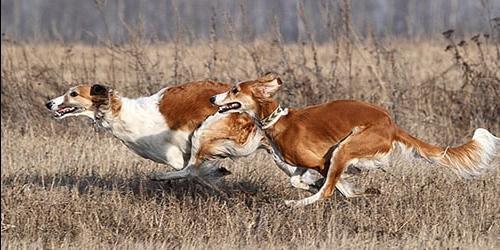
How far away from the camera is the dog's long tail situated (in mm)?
9148

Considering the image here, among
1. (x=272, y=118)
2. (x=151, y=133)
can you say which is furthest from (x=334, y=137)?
(x=151, y=133)

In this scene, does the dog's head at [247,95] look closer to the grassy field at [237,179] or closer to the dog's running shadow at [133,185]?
the grassy field at [237,179]

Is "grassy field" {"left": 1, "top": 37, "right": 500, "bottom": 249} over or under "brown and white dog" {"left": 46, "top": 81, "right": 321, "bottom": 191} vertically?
under

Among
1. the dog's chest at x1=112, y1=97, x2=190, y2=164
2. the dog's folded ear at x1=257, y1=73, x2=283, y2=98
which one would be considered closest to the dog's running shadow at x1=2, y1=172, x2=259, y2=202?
the dog's chest at x1=112, y1=97, x2=190, y2=164

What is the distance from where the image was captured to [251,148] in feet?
32.0

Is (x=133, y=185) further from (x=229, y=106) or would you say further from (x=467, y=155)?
(x=467, y=155)

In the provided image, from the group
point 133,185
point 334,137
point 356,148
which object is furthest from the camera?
point 133,185

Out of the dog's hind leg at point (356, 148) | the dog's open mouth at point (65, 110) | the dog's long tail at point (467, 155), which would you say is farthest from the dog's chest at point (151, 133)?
the dog's long tail at point (467, 155)

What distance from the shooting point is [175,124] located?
32.4 feet

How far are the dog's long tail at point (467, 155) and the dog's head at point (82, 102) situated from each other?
279 cm

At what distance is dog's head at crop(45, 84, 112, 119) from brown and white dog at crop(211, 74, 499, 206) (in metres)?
1.28

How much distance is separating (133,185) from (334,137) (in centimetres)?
245

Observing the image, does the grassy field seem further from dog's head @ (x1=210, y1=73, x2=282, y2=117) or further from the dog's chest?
dog's head @ (x1=210, y1=73, x2=282, y2=117)

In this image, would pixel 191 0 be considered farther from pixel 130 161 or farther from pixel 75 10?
pixel 130 161
